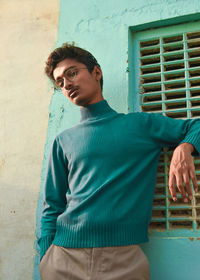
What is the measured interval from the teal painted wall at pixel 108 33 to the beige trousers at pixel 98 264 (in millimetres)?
298

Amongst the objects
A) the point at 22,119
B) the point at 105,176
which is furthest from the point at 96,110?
the point at 22,119

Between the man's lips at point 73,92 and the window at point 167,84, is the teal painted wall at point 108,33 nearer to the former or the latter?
the window at point 167,84

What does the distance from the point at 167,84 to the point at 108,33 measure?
2.11 ft

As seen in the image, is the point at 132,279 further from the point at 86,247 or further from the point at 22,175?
the point at 22,175

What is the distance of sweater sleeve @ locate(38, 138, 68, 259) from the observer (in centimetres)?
180

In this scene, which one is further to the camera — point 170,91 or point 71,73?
point 170,91

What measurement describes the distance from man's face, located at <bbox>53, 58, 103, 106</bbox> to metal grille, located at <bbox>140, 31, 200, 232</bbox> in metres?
0.37

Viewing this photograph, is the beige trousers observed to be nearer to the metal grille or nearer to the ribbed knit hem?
the ribbed knit hem

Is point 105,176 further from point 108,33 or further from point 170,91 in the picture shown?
point 108,33

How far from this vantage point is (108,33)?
7.87 feet

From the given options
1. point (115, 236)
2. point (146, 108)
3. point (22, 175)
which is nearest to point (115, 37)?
point (146, 108)

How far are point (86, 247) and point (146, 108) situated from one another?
105cm

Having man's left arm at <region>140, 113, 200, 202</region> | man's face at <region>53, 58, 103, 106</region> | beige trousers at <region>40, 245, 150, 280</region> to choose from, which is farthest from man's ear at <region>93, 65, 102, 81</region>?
beige trousers at <region>40, 245, 150, 280</region>

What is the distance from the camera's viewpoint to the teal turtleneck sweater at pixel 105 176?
5.20ft
